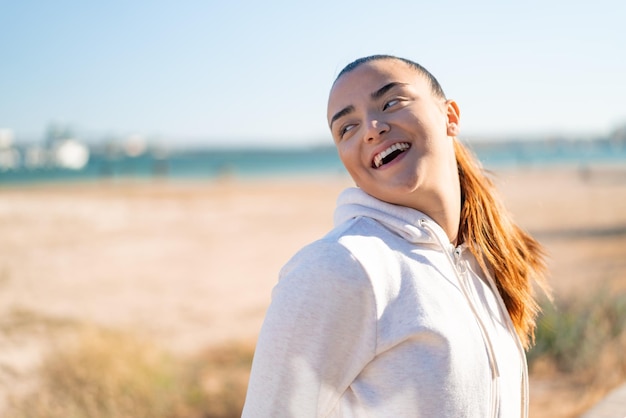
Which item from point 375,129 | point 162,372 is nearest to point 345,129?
point 375,129

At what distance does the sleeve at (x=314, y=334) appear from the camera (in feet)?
3.93

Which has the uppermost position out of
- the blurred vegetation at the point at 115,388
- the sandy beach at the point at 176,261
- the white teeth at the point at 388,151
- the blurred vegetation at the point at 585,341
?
the white teeth at the point at 388,151

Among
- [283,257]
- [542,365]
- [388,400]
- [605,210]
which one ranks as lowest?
[605,210]

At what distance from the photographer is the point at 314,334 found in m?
1.21

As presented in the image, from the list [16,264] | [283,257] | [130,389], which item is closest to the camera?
[130,389]

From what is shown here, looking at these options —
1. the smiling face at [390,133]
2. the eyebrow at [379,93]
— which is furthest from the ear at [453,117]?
the eyebrow at [379,93]

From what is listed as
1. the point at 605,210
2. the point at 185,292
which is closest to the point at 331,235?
the point at 185,292

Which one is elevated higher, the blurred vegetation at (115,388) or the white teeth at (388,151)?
the white teeth at (388,151)

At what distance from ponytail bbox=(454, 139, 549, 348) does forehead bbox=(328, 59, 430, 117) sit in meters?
0.44

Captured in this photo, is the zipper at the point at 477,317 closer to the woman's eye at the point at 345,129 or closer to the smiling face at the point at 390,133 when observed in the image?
the smiling face at the point at 390,133

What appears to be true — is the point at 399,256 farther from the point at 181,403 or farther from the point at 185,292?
the point at 185,292

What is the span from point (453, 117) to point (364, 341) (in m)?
0.80

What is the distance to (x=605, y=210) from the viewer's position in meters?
21.5

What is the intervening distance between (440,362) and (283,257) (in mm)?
13353
